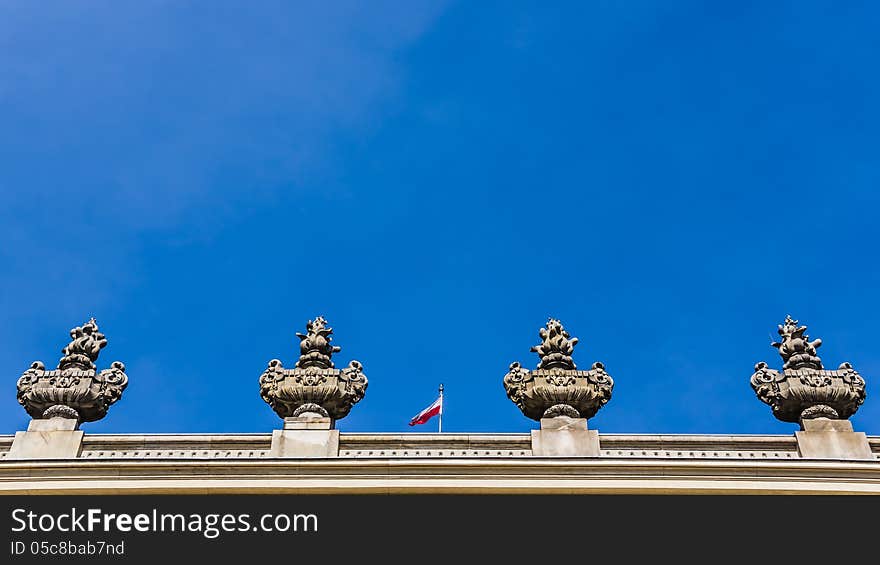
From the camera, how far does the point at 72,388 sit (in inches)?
914

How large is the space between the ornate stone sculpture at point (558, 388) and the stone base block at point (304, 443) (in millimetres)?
3654

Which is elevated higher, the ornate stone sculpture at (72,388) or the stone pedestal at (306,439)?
the ornate stone sculpture at (72,388)

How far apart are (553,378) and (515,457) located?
208 centimetres

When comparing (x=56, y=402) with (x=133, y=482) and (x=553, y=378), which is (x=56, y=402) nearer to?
(x=133, y=482)

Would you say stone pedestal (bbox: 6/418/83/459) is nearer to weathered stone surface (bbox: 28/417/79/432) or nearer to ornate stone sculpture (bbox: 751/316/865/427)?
weathered stone surface (bbox: 28/417/79/432)

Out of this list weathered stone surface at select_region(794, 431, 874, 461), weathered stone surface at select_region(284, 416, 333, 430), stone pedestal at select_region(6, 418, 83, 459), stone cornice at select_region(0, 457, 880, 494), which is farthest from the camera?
weathered stone surface at select_region(284, 416, 333, 430)

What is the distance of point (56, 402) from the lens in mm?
23125

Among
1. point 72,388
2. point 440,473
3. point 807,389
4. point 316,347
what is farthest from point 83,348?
point 807,389

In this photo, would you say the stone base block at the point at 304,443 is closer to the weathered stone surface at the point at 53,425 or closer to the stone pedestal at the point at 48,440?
the stone pedestal at the point at 48,440

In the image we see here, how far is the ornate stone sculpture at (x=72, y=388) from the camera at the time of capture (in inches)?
909

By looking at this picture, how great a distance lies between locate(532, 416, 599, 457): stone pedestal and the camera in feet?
72.9

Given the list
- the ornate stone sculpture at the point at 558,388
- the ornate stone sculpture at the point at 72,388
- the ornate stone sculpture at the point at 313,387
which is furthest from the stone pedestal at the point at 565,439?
the ornate stone sculpture at the point at 72,388

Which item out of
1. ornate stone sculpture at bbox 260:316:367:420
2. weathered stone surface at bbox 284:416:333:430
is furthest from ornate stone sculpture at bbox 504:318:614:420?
weathered stone surface at bbox 284:416:333:430

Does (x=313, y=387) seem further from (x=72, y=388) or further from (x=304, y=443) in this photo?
(x=72, y=388)
